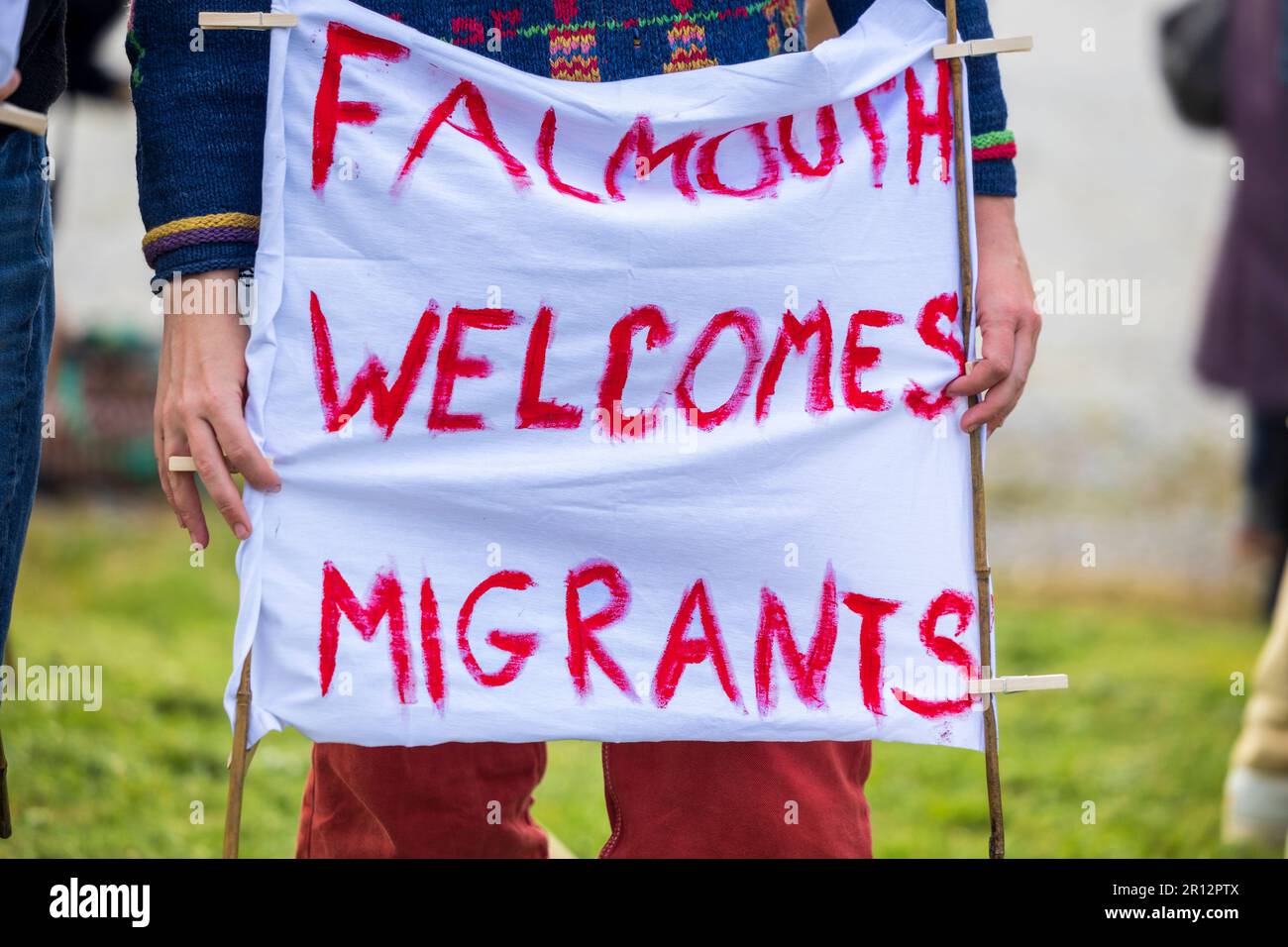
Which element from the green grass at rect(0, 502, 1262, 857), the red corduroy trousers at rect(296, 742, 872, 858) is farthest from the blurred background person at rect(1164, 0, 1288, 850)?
the red corduroy trousers at rect(296, 742, 872, 858)

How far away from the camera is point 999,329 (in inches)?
74.5

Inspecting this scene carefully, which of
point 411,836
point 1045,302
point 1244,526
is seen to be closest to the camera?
point 411,836

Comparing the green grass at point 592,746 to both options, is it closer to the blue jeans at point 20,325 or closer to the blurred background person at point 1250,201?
the blurred background person at point 1250,201


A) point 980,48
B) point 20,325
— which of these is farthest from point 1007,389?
point 20,325

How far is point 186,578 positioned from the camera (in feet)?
17.7

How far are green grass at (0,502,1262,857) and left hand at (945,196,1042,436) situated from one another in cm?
151

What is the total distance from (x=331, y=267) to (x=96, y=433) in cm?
510

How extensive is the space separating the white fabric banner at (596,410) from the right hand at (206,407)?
0.04 metres

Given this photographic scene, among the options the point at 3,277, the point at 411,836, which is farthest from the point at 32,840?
the point at 3,277

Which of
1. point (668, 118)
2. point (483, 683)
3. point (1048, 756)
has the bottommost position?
point (1048, 756)

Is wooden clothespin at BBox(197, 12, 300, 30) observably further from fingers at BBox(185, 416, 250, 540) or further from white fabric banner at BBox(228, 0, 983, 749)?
fingers at BBox(185, 416, 250, 540)

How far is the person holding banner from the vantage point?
1.75 meters

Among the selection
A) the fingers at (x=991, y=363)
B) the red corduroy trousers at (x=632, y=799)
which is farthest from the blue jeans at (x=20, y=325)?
the fingers at (x=991, y=363)

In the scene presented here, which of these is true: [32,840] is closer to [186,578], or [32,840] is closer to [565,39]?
[565,39]
